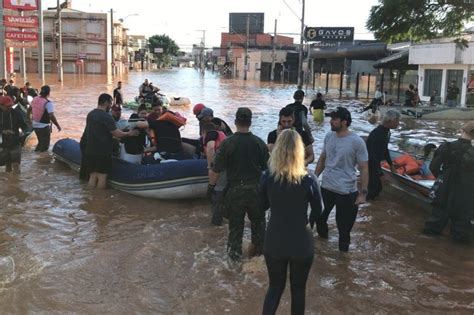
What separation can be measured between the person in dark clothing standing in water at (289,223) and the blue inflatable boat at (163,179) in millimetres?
4220

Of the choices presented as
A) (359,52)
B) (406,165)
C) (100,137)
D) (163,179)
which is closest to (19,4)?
(100,137)

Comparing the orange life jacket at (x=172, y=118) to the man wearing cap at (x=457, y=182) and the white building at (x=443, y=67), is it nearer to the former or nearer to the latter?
the man wearing cap at (x=457, y=182)

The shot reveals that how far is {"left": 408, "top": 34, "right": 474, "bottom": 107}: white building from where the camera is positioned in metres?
25.9

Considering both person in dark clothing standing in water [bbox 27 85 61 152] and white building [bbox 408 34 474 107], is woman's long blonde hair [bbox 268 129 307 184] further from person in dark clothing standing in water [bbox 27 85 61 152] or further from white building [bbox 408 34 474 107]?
white building [bbox 408 34 474 107]

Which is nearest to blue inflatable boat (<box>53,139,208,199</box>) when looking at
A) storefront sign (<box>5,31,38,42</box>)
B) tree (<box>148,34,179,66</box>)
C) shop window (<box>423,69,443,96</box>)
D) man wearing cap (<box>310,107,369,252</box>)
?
man wearing cap (<box>310,107,369,252</box>)

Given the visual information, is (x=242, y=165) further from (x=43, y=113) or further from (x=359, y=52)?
(x=359, y=52)

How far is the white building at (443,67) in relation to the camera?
25.9m

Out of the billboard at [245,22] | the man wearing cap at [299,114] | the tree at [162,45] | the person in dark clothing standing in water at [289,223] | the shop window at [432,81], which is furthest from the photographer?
the tree at [162,45]

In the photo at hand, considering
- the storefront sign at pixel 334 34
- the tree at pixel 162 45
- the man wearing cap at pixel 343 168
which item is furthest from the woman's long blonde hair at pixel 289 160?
the tree at pixel 162 45

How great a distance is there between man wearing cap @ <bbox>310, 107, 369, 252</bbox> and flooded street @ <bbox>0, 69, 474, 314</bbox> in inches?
26.1

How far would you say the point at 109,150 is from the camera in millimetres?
8672

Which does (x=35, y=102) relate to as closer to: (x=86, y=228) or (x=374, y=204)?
(x=86, y=228)

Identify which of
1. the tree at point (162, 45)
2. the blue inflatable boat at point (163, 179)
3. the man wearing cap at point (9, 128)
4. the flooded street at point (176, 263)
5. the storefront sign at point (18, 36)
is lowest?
the flooded street at point (176, 263)

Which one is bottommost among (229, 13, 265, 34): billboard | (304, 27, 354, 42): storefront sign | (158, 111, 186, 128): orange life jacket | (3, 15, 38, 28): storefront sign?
(158, 111, 186, 128): orange life jacket
